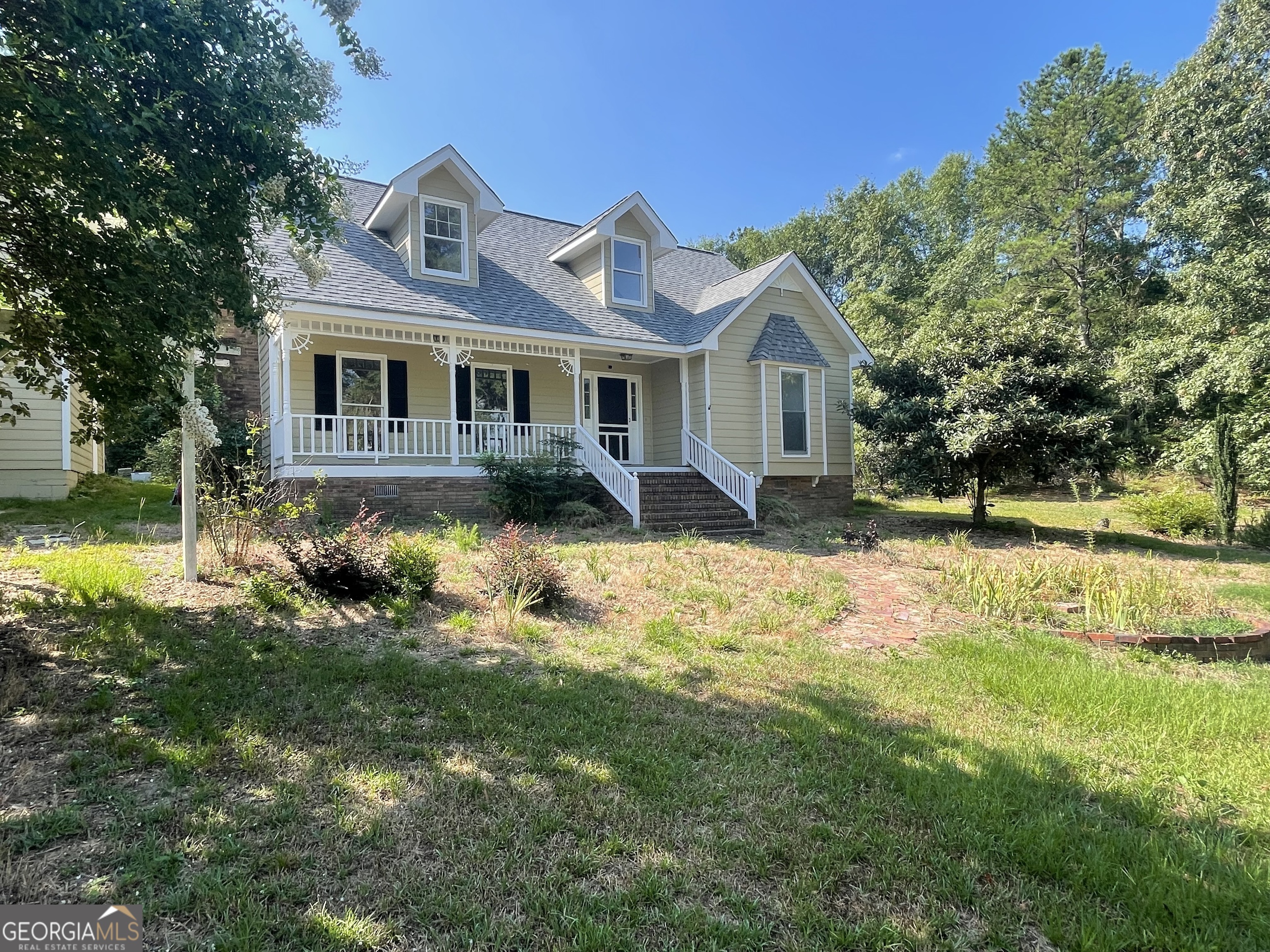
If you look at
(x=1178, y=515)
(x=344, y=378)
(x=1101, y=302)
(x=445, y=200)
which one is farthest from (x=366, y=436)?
(x=1101, y=302)

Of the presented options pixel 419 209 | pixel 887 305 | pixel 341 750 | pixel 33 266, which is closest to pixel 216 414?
pixel 419 209

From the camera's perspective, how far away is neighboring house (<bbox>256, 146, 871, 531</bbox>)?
38.6 ft

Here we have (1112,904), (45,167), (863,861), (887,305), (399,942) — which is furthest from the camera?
(887,305)

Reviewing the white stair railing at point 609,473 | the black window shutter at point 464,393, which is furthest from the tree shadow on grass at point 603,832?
the black window shutter at point 464,393

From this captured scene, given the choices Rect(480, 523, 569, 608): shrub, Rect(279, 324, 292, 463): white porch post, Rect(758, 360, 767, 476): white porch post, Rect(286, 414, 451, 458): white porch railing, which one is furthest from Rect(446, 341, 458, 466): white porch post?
Rect(758, 360, 767, 476): white porch post

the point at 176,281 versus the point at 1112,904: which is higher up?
the point at 176,281

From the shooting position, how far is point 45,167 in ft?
12.5

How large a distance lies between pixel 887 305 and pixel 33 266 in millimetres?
33327

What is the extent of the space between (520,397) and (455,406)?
7.06 feet

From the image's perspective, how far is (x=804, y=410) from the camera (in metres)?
15.7

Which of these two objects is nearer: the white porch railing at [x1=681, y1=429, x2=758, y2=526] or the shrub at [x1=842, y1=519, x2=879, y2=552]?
the shrub at [x1=842, y1=519, x2=879, y2=552]

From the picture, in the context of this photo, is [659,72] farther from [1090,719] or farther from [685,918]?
[685,918]

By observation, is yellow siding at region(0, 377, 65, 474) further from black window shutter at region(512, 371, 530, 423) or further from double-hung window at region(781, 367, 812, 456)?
double-hung window at region(781, 367, 812, 456)

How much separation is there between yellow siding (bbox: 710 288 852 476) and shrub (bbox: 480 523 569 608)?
8.91 m
